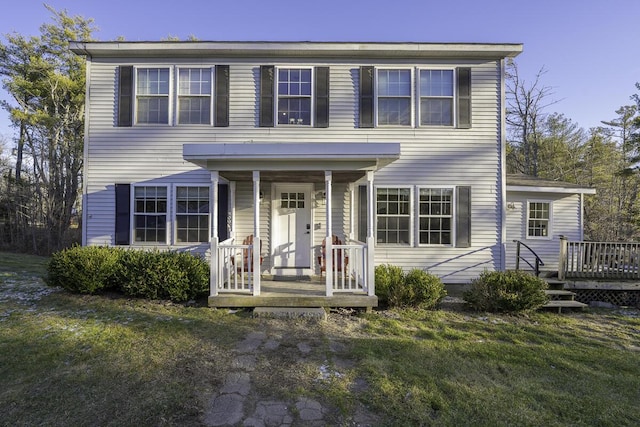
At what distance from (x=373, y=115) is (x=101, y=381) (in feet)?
23.0

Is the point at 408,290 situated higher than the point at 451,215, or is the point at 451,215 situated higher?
the point at 451,215

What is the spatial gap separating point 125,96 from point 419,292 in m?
8.02

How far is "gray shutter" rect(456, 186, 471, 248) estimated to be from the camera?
7.64 m

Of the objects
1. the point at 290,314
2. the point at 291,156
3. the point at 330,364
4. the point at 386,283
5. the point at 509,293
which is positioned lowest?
the point at 330,364

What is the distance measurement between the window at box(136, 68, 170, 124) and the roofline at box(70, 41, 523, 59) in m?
0.45

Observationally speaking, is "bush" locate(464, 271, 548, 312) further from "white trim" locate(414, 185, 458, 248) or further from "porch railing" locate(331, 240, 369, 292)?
"porch railing" locate(331, 240, 369, 292)

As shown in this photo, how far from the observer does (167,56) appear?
7.64 metres

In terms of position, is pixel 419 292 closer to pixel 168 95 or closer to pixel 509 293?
pixel 509 293

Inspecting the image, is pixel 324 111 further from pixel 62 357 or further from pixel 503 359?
pixel 62 357

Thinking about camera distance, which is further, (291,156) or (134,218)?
(134,218)

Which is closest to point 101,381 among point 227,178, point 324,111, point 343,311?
point 343,311

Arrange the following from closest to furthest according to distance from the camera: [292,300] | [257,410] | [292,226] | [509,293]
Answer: [257,410]
[292,300]
[509,293]
[292,226]

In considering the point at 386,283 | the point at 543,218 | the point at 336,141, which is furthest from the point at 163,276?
the point at 543,218

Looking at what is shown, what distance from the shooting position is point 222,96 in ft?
25.0
